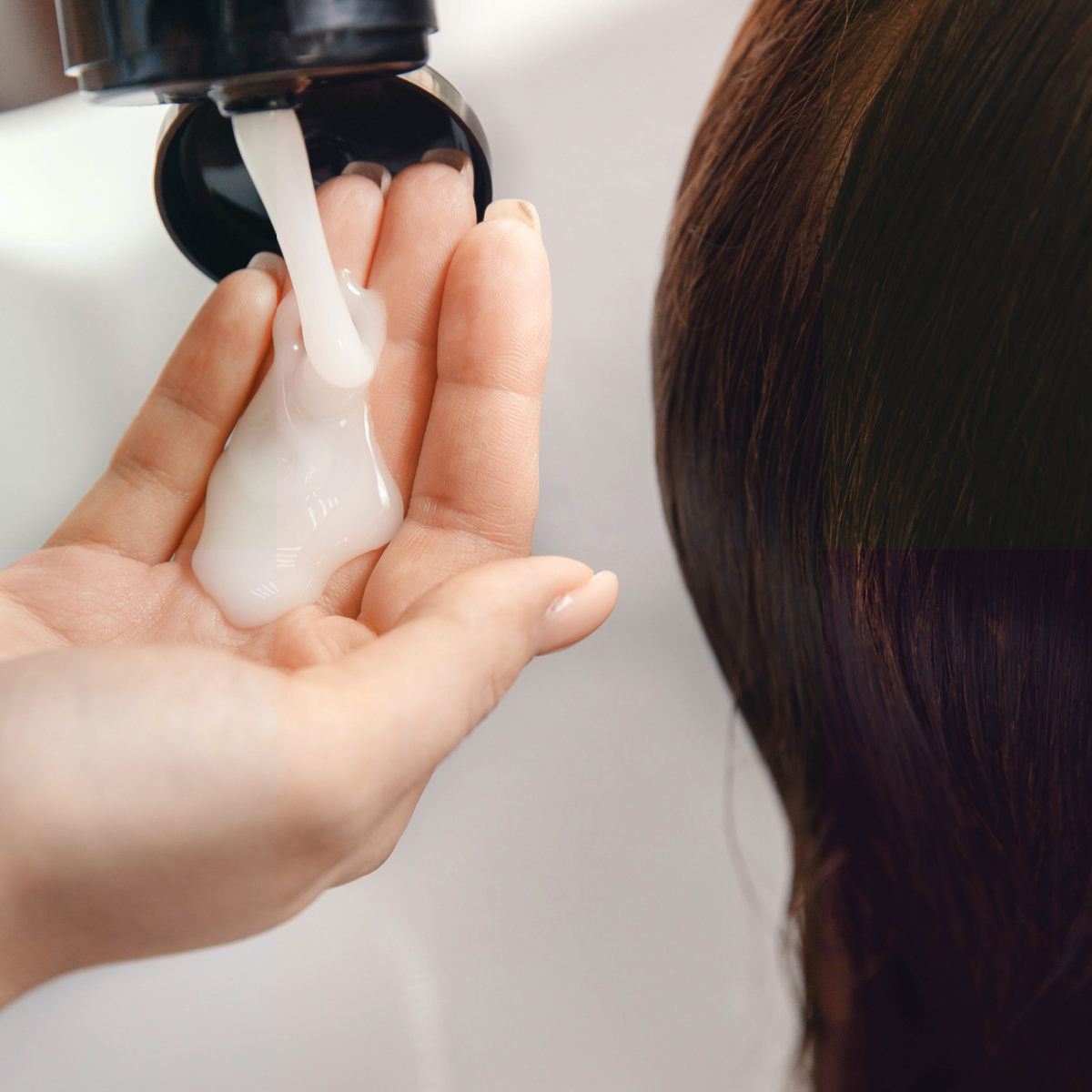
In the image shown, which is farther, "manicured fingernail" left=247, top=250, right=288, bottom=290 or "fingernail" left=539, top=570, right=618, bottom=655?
"manicured fingernail" left=247, top=250, right=288, bottom=290

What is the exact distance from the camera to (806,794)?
662mm

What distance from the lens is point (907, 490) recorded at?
0.48 meters

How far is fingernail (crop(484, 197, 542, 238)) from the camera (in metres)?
0.65

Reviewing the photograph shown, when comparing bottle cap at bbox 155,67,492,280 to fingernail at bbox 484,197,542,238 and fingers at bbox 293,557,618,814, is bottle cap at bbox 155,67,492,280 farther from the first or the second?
fingers at bbox 293,557,618,814

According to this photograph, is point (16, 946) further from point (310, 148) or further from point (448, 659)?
point (310, 148)

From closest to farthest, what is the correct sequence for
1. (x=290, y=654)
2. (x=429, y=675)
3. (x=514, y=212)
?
(x=429, y=675), (x=290, y=654), (x=514, y=212)

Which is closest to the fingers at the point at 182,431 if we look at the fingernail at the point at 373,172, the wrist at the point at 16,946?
the fingernail at the point at 373,172

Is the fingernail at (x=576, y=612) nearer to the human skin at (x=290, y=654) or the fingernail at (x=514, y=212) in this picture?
the human skin at (x=290, y=654)

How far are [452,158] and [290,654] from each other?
39 centimetres

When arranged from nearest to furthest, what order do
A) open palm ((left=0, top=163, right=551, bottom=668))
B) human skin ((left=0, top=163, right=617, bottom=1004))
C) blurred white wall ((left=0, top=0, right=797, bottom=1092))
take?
human skin ((left=0, top=163, right=617, bottom=1004))
open palm ((left=0, top=163, right=551, bottom=668))
blurred white wall ((left=0, top=0, right=797, bottom=1092))

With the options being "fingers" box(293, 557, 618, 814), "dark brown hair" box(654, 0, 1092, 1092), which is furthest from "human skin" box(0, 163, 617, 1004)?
"dark brown hair" box(654, 0, 1092, 1092)

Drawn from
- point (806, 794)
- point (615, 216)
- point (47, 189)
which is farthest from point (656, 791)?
point (47, 189)

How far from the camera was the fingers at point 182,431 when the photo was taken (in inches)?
26.3

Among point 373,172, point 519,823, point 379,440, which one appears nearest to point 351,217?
point 373,172
